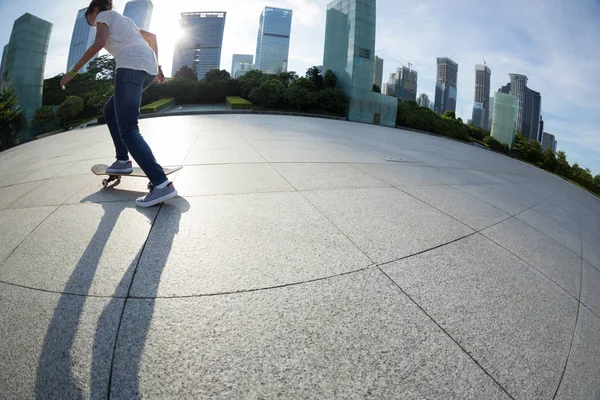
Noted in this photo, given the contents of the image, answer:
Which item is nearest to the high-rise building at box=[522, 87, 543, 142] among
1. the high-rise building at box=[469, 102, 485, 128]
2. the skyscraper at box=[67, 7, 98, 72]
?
the high-rise building at box=[469, 102, 485, 128]

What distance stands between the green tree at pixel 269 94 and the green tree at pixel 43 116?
70.8 feet

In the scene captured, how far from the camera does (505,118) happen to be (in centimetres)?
5678

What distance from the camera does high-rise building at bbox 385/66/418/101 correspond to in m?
144

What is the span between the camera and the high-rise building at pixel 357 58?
101 ft

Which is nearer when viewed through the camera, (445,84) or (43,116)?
(43,116)

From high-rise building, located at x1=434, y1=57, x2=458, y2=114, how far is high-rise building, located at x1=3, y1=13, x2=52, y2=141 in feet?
635

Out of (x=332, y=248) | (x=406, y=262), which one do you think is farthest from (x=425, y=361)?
(x=332, y=248)

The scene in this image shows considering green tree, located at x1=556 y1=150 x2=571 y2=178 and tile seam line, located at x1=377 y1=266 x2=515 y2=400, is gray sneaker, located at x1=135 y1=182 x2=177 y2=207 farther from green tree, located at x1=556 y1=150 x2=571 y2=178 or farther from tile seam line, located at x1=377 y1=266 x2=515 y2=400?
green tree, located at x1=556 y1=150 x2=571 y2=178

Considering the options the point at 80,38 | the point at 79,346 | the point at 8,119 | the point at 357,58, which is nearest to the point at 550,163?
the point at 357,58

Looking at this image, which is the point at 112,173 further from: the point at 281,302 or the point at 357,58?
the point at 357,58

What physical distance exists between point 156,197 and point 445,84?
21921 cm

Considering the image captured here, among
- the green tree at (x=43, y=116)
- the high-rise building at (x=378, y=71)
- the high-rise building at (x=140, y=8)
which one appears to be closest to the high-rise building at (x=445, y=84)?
the high-rise building at (x=378, y=71)

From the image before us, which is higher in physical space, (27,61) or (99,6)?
(27,61)

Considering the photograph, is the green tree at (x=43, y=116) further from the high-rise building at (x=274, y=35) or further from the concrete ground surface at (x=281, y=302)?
the high-rise building at (x=274, y=35)
